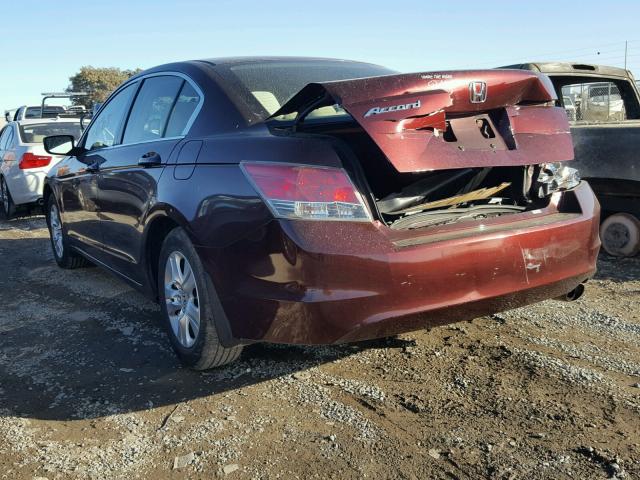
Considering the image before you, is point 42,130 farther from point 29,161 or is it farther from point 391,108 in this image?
point 391,108

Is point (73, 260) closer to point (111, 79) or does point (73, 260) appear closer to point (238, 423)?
point (238, 423)

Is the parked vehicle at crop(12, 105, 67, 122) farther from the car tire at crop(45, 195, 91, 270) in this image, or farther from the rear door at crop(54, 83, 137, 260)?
the rear door at crop(54, 83, 137, 260)

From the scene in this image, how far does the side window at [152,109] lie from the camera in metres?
3.87

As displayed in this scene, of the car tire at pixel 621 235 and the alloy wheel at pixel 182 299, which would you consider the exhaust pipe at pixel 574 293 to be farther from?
the car tire at pixel 621 235

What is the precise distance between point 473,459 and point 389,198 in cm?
128

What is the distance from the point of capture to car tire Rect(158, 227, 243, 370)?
316 centimetres

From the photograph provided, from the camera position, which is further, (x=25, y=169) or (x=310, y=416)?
(x=25, y=169)

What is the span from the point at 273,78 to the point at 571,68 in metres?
3.59

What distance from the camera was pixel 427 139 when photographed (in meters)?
2.78

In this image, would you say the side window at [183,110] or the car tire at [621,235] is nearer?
the side window at [183,110]

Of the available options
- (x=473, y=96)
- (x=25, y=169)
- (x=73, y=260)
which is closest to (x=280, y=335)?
(x=473, y=96)

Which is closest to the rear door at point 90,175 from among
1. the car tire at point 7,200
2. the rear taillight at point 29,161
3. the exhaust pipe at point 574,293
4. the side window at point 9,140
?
the exhaust pipe at point 574,293

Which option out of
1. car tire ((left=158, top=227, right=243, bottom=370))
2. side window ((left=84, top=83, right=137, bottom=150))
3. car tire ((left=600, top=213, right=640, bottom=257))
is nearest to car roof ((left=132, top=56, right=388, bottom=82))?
side window ((left=84, top=83, right=137, bottom=150))

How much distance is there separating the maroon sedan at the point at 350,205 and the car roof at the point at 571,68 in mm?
2482
